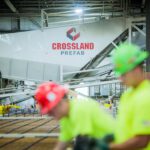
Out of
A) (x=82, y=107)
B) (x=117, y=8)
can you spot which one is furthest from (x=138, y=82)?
(x=117, y=8)

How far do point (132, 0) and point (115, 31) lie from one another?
2962 mm

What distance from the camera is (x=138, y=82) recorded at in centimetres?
268

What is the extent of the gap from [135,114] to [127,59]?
1.28 ft

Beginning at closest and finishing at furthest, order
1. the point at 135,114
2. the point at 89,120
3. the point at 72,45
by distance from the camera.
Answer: the point at 135,114 → the point at 89,120 → the point at 72,45

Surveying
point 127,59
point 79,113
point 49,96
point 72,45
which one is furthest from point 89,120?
point 72,45

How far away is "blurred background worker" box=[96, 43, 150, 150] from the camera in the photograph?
8.34ft

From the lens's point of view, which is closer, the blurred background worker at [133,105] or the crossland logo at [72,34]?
the blurred background worker at [133,105]

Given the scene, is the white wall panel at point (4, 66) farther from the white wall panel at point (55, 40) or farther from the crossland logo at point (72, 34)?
the crossland logo at point (72, 34)

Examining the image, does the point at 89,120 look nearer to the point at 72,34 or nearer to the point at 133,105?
the point at 133,105

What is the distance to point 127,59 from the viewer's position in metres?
2.67

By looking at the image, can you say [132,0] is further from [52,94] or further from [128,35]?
[52,94]

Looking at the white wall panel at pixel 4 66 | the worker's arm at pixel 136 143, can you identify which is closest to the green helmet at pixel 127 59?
the worker's arm at pixel 136 143

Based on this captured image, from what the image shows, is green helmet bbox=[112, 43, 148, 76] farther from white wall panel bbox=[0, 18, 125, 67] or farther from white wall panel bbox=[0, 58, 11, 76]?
white wall panel bbox=[0, 58, 11, 76]

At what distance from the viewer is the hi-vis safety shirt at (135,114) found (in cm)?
253
